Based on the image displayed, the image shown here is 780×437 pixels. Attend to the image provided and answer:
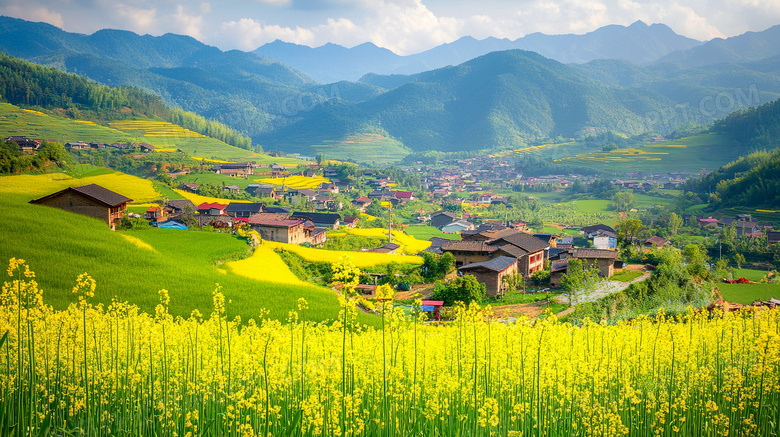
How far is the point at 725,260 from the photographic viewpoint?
39281 millimetres

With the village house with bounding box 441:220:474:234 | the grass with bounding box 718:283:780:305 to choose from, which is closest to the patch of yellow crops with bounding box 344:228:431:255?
the village house with bounding box 441:220:474:234

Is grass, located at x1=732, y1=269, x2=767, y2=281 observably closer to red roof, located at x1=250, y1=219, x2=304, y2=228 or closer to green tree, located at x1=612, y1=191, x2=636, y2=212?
red roof, located at x1=250, y1=219, x2=304, y2=228

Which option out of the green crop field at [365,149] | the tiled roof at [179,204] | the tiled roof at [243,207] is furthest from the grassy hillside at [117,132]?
the green crop field at [365,149]

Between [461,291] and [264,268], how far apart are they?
32.2ft

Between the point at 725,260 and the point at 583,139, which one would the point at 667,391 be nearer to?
the point at 725,260

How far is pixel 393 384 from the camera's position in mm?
6320

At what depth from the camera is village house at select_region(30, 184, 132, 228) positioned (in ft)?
79.1

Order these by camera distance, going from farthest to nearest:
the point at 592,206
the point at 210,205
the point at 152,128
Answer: the point at 592,206 < the point at 152,128 < the point at 210,205

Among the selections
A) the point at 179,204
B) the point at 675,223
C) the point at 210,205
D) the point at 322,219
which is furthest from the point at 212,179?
the point at 675,223

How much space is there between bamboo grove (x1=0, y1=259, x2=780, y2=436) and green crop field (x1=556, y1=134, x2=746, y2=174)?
99886mm

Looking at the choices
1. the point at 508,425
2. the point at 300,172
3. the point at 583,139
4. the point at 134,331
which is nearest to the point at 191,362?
the point at 134,331

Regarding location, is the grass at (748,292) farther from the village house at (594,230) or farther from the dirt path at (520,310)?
the village house at (594,230)

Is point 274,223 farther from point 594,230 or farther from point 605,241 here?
point 594,230

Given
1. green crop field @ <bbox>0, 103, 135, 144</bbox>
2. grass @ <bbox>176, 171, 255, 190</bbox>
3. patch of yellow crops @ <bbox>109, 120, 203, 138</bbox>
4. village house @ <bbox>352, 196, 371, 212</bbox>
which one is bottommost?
village house @ <bbox>352, 196, 371, 212</bbox>
